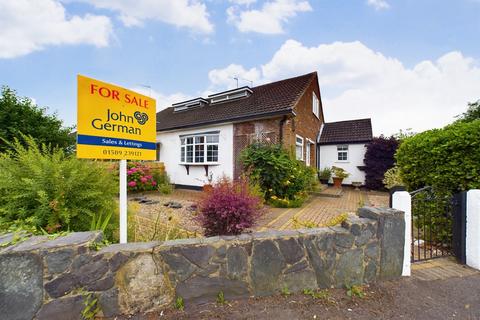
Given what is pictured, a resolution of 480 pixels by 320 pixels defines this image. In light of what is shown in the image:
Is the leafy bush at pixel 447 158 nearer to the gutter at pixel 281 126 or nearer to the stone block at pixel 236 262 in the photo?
the stone block at pixel 236 262

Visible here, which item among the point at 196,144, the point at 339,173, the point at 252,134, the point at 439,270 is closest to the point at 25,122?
the point at 196,144

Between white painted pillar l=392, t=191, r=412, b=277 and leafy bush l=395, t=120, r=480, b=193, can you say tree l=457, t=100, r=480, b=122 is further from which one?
white painted pillar l=392, t=191, r=412, b=277

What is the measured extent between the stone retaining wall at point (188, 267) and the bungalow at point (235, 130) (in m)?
5.74

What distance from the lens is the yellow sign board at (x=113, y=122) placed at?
7.54 feet

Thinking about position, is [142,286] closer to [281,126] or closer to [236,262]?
[236,262]

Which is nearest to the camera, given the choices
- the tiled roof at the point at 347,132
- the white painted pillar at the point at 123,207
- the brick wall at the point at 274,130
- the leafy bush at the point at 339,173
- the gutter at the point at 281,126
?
the white painted pillar at the point at 123,207

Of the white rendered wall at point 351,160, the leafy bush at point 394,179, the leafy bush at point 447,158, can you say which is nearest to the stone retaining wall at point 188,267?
the leafy bush at point 447,158

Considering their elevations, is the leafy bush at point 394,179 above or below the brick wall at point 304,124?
below

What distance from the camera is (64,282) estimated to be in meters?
1.88

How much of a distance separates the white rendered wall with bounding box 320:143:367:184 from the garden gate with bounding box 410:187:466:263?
8687mm

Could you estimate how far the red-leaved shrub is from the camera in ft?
9.38

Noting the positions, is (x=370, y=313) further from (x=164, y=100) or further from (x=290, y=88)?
(x=164, y=100)

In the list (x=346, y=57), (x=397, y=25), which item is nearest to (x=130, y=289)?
(x=397, y=25)

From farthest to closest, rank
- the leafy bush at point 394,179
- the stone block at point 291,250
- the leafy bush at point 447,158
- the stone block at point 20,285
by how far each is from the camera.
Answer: the leafy bush at point 394,179, the leafy bush at point 447,158, the stone block at point 291,250, the stone block at point 20,285
